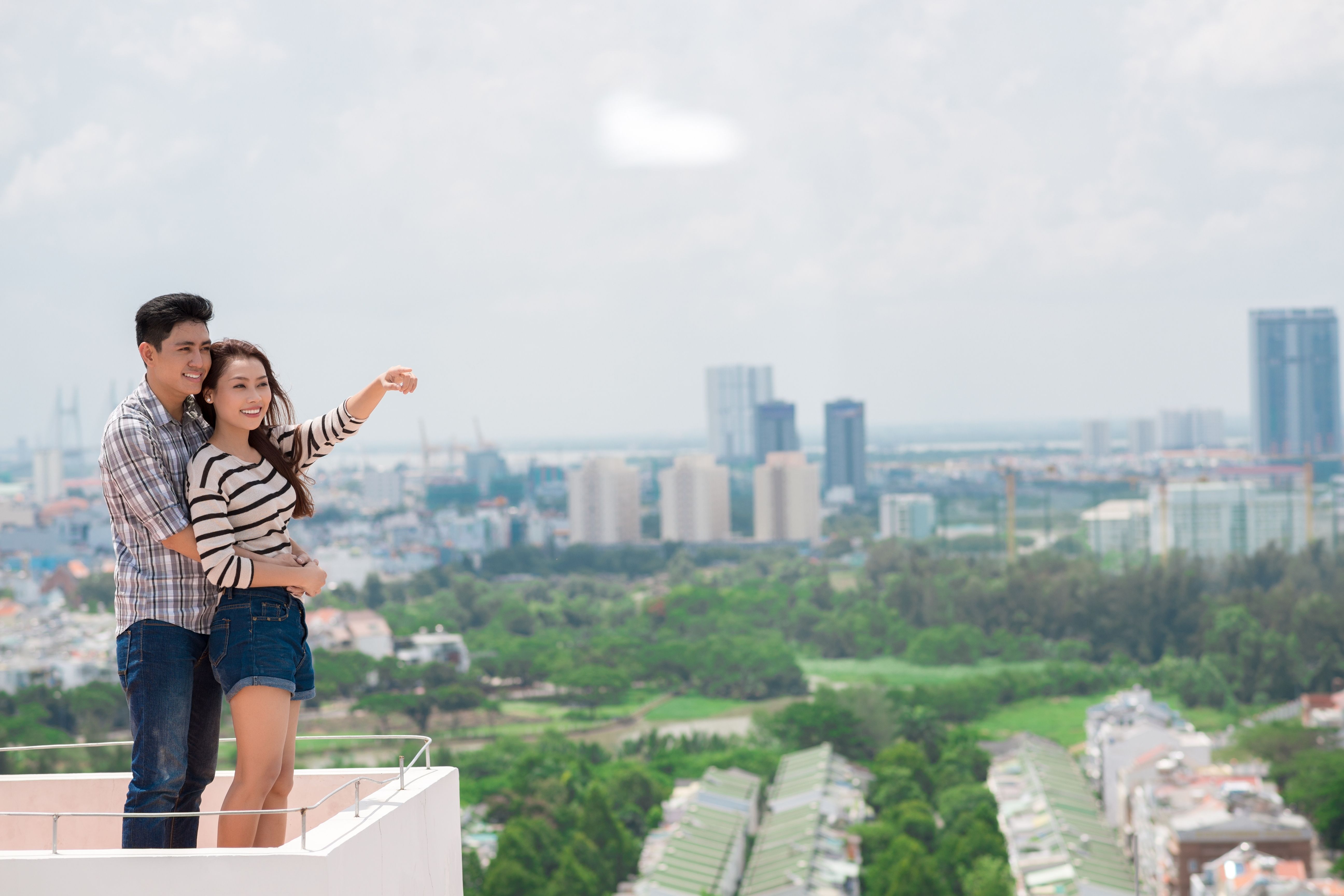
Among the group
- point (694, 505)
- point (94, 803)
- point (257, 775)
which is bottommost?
point (694, 505)

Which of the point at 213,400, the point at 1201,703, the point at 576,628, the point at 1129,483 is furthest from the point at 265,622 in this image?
the point at 1129,483

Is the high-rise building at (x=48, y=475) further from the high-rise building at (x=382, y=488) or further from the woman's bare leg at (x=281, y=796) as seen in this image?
the woman's bare leg at (x=281, y=796)

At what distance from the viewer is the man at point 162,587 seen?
111 centimetres

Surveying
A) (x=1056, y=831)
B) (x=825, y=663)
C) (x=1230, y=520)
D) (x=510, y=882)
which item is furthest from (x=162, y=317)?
(x=1230, y=520)

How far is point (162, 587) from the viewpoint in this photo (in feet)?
3.72

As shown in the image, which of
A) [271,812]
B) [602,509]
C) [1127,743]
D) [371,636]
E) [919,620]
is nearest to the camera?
[271,812]

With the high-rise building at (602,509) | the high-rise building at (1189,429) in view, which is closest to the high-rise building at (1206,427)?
the high-rise building at (1189,429)

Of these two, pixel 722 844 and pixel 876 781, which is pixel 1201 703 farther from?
pixel 722 844

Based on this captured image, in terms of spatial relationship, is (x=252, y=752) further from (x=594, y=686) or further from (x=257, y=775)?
(x=594, y=686)

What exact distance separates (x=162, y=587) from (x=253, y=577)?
3.7 inches

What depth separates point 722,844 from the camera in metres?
9.70

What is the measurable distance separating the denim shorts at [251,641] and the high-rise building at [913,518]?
2757 centimetres

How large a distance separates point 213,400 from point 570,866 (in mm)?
8712

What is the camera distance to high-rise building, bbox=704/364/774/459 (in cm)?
3825
